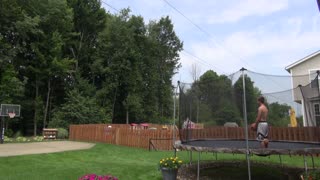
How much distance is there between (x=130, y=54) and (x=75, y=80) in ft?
20.7

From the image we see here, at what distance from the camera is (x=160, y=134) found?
15906 millimetres

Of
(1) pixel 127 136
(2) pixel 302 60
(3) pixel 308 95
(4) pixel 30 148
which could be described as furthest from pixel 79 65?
(3) pixel 308 95

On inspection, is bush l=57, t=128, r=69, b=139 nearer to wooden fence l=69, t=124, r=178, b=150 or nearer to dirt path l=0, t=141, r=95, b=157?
wooden fence l=69, t=124, r=178, b=150

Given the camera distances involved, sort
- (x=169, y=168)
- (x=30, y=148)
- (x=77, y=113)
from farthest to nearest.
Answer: (x=77, y=113), (x=30, y=148), (x=169, y=168)

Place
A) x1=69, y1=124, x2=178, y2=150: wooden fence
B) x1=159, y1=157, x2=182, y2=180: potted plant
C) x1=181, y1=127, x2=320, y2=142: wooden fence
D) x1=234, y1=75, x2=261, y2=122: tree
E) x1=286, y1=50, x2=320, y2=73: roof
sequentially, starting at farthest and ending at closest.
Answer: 1. x1=286, y1=50, x2=320, y2=73: roof
2. x1=69, y1=124, x2=178, y2=150: wooden fence
3. x1=181, y1=127, x2=320, y2=142: wooden fence
4. x1=234, y1=75, x2=261, y2=122: tree
5. x1=159, y1=157, x2=182, y2=180: potted plant

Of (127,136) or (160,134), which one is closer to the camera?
(160,134)

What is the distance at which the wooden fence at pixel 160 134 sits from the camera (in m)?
9.83

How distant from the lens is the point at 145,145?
53.2 ft

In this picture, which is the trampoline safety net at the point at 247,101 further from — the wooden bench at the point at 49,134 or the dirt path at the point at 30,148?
the wooden bench at the point at 49,134

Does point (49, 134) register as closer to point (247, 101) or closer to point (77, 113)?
point (77, 113)

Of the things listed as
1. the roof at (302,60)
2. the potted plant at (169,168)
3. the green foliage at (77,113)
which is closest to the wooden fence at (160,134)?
the potted plant at (169,168)

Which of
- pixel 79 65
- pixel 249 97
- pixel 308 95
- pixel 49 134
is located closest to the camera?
pixel 308 95

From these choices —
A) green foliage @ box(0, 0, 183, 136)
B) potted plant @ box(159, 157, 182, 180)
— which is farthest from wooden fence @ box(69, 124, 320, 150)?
green foliage @ box(0, 0, 183, 136)

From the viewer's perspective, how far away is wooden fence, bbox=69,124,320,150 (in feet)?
32.2
